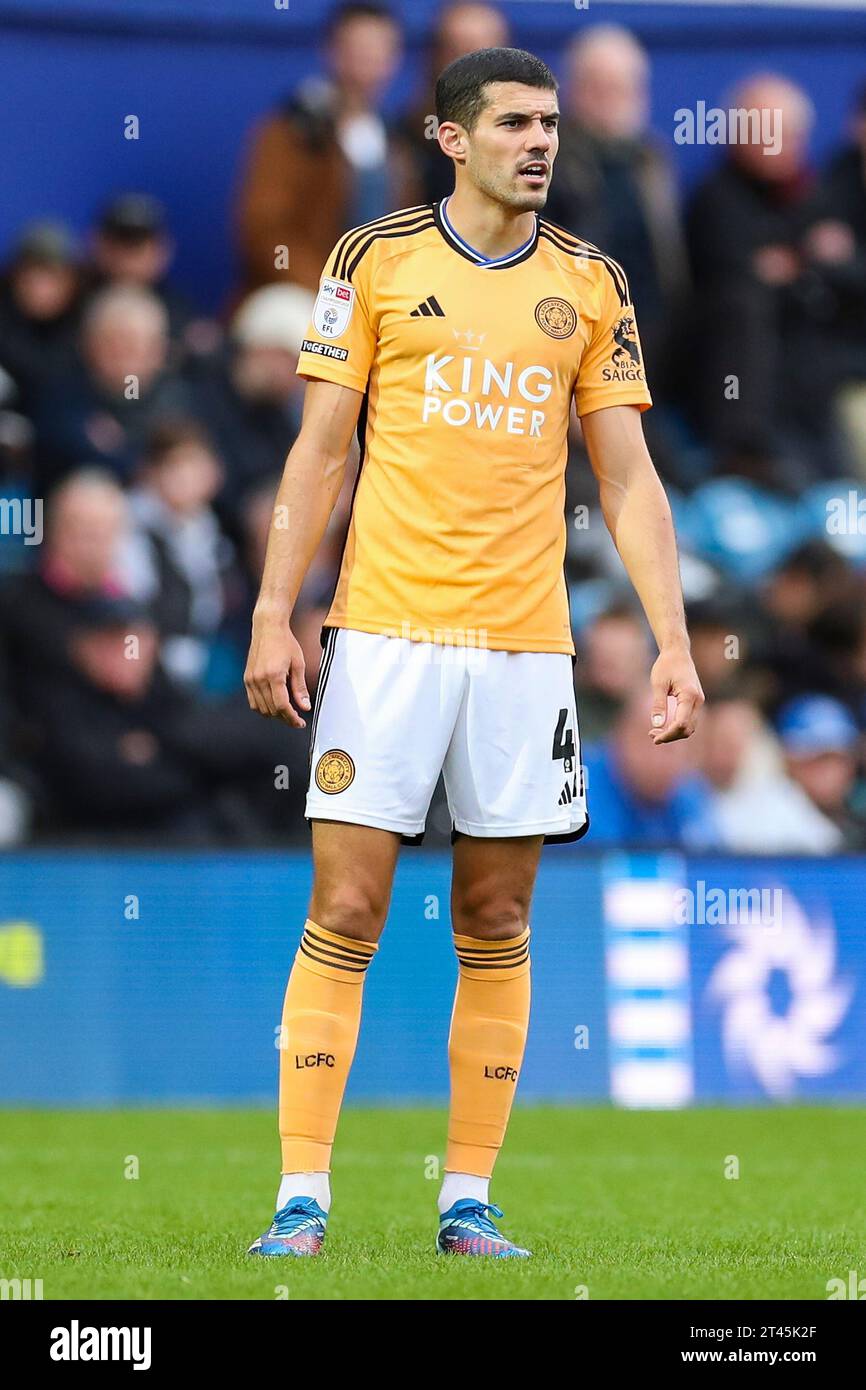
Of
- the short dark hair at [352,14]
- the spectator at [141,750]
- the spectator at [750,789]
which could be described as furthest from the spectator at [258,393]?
the spectator at [750,789]

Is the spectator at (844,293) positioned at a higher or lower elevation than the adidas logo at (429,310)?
higher

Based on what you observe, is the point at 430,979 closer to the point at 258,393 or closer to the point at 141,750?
the point at 141,750

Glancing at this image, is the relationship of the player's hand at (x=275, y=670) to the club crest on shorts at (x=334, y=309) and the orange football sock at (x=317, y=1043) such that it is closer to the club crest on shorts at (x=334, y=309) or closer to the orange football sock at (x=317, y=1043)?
the orange football sock at (x=317, y=1043)

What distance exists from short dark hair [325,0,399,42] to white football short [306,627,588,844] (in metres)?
6.94

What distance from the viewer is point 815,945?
343 inches

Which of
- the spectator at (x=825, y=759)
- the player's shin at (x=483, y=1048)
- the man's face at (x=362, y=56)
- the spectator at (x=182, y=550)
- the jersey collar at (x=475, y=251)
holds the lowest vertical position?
the player's shin at (x=483, y=1048)

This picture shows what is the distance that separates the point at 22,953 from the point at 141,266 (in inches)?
142

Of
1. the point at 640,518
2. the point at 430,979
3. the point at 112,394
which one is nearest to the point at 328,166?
the point at 112,394

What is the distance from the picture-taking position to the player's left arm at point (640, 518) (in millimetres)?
4695

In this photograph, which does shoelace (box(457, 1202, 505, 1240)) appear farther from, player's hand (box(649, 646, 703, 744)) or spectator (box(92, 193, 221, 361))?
spectator (box(92, 193, 221, 361))

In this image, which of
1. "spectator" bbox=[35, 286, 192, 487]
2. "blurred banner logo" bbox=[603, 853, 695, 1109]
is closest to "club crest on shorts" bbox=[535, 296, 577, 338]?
"blurred banner logo" bbox=[603, 853, 695, 1109]

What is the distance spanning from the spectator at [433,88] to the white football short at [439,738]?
6.11 metres

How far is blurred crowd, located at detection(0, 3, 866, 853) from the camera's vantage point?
30.0 feet
